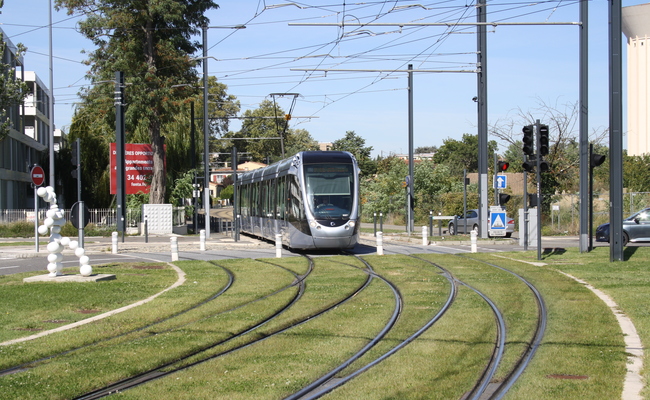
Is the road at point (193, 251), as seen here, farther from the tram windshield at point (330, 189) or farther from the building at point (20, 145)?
the building at point (20, 145)

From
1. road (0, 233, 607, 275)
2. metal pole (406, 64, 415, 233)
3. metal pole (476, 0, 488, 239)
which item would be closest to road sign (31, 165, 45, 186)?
road (0, 233, 607, 275)

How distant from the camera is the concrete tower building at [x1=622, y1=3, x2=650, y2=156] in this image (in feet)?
243

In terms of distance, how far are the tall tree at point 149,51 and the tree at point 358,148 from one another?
1972 inches

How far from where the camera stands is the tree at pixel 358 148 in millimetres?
90856

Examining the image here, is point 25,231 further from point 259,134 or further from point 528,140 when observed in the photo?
point 259,134

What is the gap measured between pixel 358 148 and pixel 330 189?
6983 cm

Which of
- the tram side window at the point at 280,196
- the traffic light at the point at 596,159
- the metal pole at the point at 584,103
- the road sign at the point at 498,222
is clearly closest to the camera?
the traffic light at the point at 596,159

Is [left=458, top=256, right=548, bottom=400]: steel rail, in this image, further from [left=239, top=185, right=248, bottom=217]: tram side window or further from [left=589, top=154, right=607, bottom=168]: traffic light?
[left=239, top=185, right=248, bottom=217]: tram side window

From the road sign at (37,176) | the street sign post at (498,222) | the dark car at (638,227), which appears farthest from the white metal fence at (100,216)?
the dark car at (638,227)

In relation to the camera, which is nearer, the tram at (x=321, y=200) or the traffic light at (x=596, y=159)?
the traffic light at (x=596, y=159)

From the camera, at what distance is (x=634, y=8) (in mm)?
70125

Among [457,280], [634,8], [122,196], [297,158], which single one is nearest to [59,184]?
[122,196]

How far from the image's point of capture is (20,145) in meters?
61.8

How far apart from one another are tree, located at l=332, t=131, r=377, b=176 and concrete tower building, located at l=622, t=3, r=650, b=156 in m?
29.6
